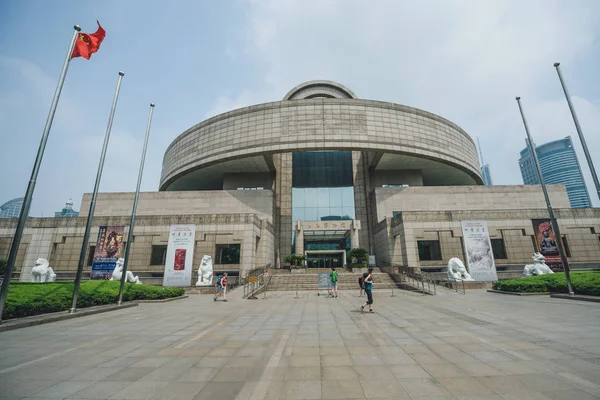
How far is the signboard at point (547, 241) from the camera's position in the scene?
75.2ft

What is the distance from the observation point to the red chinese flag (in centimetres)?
1140

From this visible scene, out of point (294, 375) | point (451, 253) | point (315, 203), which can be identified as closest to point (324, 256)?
point (315, 203)

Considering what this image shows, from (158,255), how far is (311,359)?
2830 cm

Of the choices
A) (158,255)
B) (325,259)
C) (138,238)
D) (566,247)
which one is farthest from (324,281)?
(566,247)

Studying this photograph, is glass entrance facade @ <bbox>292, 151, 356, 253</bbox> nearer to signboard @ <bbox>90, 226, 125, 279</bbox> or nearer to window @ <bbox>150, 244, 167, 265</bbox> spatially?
window @ <bbox>150, 244, 167, 265</bbox>

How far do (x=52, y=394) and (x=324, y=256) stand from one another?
38915mm

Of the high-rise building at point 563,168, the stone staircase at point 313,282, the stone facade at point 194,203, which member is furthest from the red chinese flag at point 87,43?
the high-rise building at point 563,168

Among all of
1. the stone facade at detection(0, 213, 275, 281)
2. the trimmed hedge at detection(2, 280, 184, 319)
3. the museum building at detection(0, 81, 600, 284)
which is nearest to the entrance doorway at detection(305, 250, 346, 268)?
the museum building at detection(0, 81, 600, 284)

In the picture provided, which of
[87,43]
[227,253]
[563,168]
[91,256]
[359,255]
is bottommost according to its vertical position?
[359,255]

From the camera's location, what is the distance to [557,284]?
15.1 metres

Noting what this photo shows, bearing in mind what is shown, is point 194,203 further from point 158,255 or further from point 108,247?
point 108,247

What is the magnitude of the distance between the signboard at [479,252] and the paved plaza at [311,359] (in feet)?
47.3

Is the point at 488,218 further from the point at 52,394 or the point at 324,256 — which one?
the point at 52,394

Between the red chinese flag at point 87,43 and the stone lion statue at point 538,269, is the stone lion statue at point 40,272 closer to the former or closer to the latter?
the red chinese flag at point 87,43
